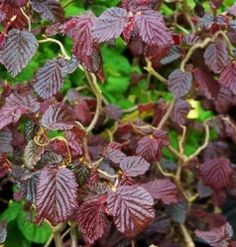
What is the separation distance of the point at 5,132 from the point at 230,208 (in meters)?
1.22

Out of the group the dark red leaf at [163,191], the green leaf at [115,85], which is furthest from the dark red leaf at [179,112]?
the green leaf at [115,85]

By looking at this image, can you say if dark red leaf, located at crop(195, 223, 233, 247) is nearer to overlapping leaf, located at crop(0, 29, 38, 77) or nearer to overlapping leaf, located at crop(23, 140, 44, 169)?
overlapping leaf, located at crop(23, 140, 44, 169)

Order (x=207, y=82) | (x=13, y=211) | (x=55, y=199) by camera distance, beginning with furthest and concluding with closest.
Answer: (x=13, y=211)
(x=207, y=82)
(x=55, y=199)

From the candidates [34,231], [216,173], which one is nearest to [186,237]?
[216,173]

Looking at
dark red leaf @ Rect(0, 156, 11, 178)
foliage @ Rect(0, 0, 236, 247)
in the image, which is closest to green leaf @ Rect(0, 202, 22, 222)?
foliage @ Rect(0, 0, 236, 247)

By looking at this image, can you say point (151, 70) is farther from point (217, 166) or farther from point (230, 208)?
point (230, 208)

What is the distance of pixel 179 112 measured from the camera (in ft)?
5.22

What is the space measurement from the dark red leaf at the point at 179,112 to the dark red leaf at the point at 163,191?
0.25 meters

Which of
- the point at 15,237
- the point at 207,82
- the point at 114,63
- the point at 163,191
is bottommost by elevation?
the point at 15,237

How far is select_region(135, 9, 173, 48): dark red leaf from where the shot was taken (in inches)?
39.9

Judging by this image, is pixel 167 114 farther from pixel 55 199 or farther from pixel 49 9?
pixel 55 199

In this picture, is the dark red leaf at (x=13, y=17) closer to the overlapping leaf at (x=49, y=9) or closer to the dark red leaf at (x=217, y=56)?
the overlapping leaf at (x=49, y=9)

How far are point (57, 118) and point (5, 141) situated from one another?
128 millimetres

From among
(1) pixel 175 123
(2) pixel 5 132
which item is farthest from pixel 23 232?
(2) pixel 5 132
